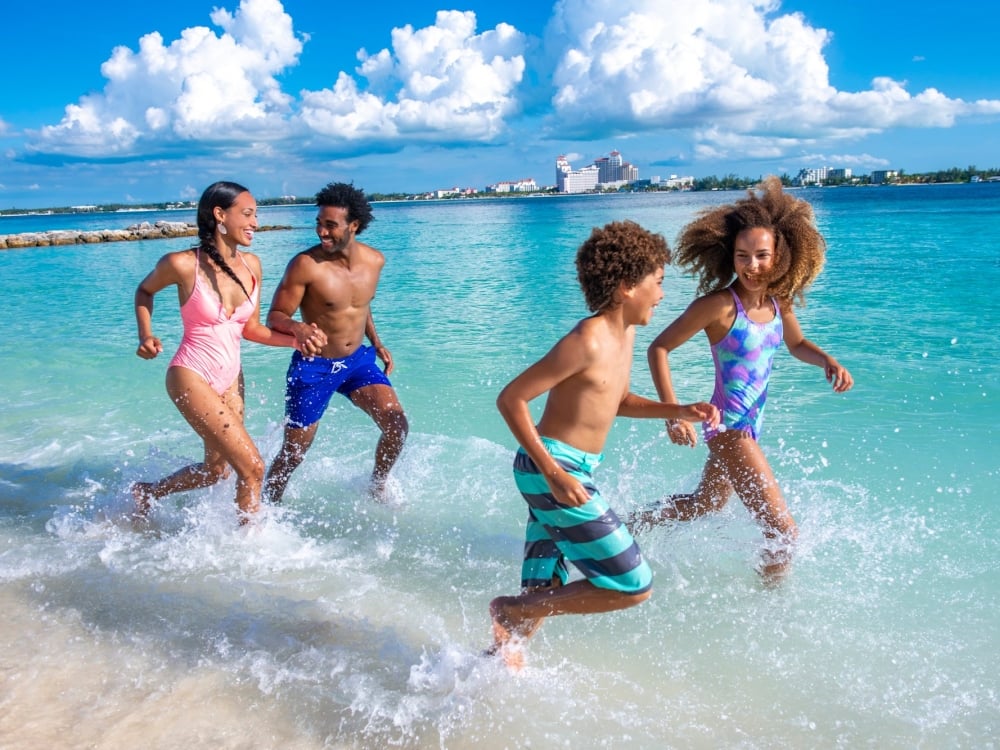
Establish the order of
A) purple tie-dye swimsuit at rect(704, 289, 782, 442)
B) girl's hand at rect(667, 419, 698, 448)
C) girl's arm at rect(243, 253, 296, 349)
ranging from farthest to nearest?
girl's arm at rect(243, 253, 296, 349)
purple tie-dye swimsuit at rect(704, 289, 782, 442)
girl's hand at rect(667, 419, 698, 448)

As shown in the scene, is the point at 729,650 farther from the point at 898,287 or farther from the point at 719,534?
the point at 898,287

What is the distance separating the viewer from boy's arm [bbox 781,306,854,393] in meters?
4.22

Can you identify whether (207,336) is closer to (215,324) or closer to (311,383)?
(215,324)

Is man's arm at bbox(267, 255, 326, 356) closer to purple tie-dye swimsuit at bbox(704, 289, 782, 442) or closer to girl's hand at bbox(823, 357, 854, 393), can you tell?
purple tie-dye swimsuit at bbox(704, 289, 782, 442)

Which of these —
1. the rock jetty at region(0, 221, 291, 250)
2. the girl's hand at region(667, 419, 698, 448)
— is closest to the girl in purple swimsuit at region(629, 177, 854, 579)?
the girl's hand at region(667, 419, 698, 448)

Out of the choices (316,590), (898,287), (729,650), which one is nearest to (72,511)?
(316,590)

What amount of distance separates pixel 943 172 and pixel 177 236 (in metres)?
189

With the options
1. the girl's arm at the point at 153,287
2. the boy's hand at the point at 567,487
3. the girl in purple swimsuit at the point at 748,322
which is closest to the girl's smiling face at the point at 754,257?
the girl in purple swimsuit at the point at 748,322

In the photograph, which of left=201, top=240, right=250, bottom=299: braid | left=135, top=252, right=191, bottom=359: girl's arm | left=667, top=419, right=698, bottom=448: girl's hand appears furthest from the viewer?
left=201, top=240, right=250, bottom=299: braid

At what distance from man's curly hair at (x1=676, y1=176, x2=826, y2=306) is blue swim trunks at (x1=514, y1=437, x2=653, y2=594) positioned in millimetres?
1647

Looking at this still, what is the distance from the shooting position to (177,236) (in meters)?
63.6

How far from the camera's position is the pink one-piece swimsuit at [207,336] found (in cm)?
464

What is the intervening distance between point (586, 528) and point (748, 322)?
162cm

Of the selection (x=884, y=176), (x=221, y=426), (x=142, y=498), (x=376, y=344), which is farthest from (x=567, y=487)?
(x=884, y=176)
